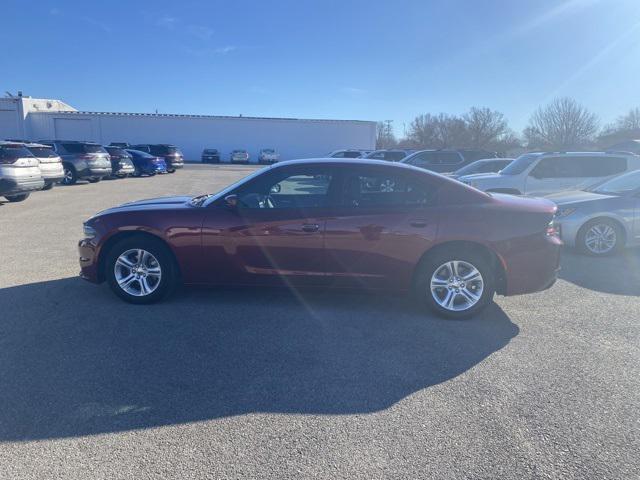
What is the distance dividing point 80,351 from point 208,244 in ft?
5.18

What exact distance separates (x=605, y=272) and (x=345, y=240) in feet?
14.4

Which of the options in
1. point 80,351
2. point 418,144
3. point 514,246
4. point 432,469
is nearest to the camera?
point 432,469

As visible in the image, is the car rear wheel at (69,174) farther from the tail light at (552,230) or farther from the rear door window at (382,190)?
the tail light at (552,230)

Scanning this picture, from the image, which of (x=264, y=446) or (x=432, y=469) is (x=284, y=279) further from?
(x=432, y=469)

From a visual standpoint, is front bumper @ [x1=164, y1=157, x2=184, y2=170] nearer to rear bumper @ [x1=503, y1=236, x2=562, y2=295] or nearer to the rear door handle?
the rear door handle

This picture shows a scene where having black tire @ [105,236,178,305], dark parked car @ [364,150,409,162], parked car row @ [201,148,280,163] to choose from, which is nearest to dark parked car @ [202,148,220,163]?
parked car row @ [201,148,280,163]

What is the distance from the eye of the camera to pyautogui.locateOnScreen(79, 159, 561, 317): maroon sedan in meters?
4.88

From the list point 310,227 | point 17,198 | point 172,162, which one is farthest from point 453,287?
point 172,162

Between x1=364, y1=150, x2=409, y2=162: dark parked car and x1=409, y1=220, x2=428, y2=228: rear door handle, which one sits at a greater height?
x1=364, y1=150, x2=409, y2=162: dark parked car

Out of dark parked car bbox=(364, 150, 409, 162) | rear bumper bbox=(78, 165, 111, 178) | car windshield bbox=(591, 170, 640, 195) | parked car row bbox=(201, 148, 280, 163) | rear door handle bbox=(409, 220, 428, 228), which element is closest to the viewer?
rear door handle bbox=(409, 220, 428, 228)

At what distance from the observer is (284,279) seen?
503cm

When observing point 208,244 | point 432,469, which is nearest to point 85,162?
point 208,244

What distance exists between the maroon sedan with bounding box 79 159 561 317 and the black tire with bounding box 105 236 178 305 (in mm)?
11

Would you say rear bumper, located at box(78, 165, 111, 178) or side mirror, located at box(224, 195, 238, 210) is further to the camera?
rear bumper, located at box(78, 165, 111, 178)
